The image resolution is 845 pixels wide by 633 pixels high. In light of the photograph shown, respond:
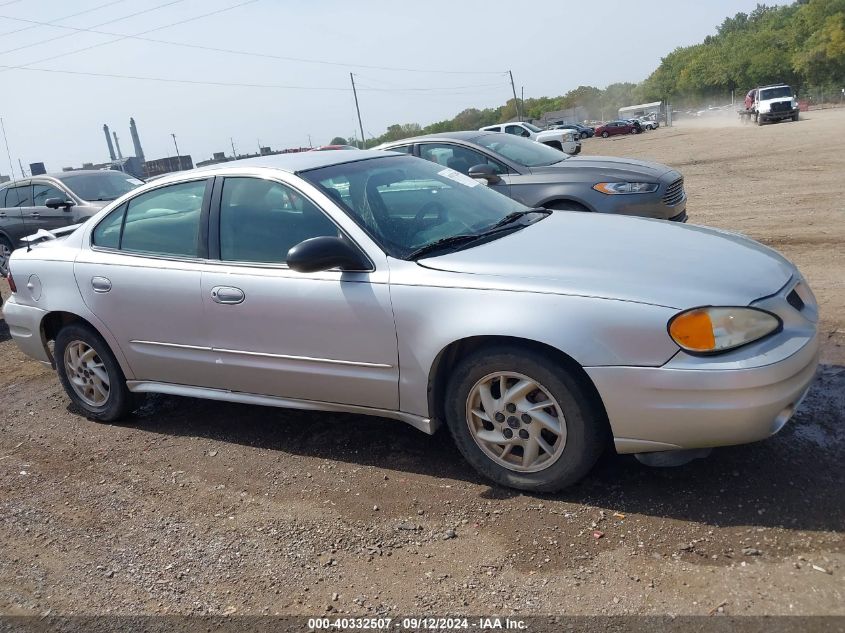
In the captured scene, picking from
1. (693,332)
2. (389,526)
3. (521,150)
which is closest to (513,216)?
(693,332)

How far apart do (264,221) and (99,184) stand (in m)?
9.10

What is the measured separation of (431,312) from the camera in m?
→ 3.64

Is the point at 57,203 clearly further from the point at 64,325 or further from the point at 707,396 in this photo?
the point at 707,396

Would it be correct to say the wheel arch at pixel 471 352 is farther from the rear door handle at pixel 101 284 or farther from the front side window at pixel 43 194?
the front side window at pixel 43 194

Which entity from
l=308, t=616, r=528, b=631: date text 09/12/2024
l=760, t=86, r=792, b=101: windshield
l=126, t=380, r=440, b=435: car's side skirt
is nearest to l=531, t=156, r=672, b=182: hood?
l=126, t=380, r=440, b=435: car's side skirt

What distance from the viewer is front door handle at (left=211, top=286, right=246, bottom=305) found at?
4.21m

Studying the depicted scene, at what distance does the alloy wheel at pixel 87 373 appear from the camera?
5129 mm

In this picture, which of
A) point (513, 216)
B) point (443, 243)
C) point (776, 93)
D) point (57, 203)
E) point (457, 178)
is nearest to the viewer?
point (443, 243)

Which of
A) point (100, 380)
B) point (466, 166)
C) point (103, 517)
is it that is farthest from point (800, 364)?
point (466, 166)

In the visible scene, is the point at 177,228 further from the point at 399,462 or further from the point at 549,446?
the point at 549,446

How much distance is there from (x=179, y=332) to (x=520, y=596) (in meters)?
2.60

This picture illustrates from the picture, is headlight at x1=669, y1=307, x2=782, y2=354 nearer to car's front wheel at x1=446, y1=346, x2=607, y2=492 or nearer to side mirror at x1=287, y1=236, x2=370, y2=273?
car's front wheel at x1=446, y1=346, x2=607, y2=492

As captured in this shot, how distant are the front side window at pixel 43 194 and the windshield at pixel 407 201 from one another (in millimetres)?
8964

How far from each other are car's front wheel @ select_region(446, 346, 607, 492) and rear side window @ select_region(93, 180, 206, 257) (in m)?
1.94
